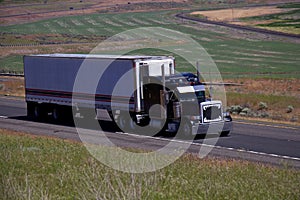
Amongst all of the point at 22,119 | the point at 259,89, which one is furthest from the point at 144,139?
the point at 259,89

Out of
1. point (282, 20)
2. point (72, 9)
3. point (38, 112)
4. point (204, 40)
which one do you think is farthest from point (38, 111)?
point (72, 9)

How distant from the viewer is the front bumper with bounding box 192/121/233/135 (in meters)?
29.2

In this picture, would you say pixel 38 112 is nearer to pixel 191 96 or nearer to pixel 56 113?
pixel 56 113

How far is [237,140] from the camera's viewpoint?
1142 inches

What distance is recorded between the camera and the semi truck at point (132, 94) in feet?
97.9

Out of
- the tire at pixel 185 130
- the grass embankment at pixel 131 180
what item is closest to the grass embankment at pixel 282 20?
the tire at pixel 185 130

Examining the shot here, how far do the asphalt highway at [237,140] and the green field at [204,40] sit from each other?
3212 cm

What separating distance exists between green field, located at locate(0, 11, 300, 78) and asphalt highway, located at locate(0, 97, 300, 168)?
32.1 m

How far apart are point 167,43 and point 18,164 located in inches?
3037

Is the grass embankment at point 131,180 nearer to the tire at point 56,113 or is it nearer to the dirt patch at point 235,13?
the tire at point 56,113

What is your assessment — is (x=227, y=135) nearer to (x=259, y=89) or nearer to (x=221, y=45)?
(x=259, y=89)

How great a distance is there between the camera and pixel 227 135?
30422 millimetres

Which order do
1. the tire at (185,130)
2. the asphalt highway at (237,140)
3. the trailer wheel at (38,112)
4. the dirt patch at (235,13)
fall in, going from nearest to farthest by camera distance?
the asphalt highway at (237,140), the tire at (185,130), the trailer wheel at (38,112), the dirt patch at (235,13)

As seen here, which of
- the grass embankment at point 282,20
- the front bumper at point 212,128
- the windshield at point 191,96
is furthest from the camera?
the grass embankment at point 282,20
